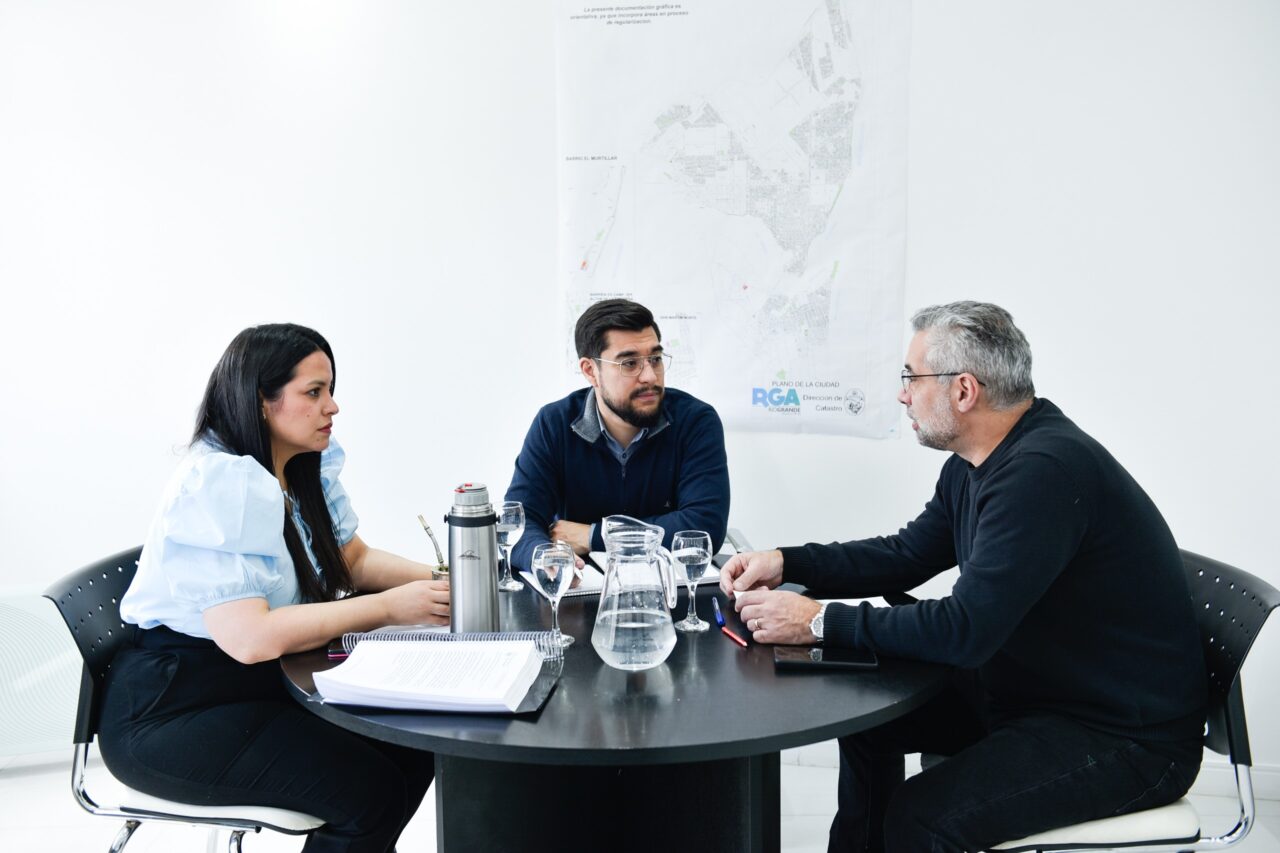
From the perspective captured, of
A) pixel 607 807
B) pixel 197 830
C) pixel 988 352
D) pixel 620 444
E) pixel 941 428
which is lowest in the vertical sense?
pixel 197 830

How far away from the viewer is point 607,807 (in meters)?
1.98

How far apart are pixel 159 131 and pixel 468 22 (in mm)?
1105

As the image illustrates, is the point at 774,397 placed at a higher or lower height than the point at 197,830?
higher

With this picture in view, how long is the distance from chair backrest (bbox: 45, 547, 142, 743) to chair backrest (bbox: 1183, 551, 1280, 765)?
2049mm

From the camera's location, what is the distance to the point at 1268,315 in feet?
8.66

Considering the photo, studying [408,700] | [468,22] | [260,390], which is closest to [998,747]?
A: [408,700]

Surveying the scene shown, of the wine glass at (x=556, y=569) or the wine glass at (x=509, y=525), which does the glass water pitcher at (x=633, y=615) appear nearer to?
the wine glass at (x=556, y=569)

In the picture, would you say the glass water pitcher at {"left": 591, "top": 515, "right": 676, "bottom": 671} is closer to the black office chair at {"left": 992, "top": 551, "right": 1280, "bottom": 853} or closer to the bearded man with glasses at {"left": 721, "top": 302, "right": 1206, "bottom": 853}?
the bearded man with glasses at {"left": 721, "top": 302, "right": 1206, "bottom": 853}

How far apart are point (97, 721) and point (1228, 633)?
2.10 meters

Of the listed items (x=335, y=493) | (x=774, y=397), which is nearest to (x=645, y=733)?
(x=335, y=493)

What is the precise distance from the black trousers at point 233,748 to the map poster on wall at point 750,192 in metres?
1.58

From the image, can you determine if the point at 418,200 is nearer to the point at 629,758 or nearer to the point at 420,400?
the point at 420,400

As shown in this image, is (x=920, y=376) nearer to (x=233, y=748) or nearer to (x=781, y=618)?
(x=781, y=618)

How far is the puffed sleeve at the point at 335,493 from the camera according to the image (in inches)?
84.9
